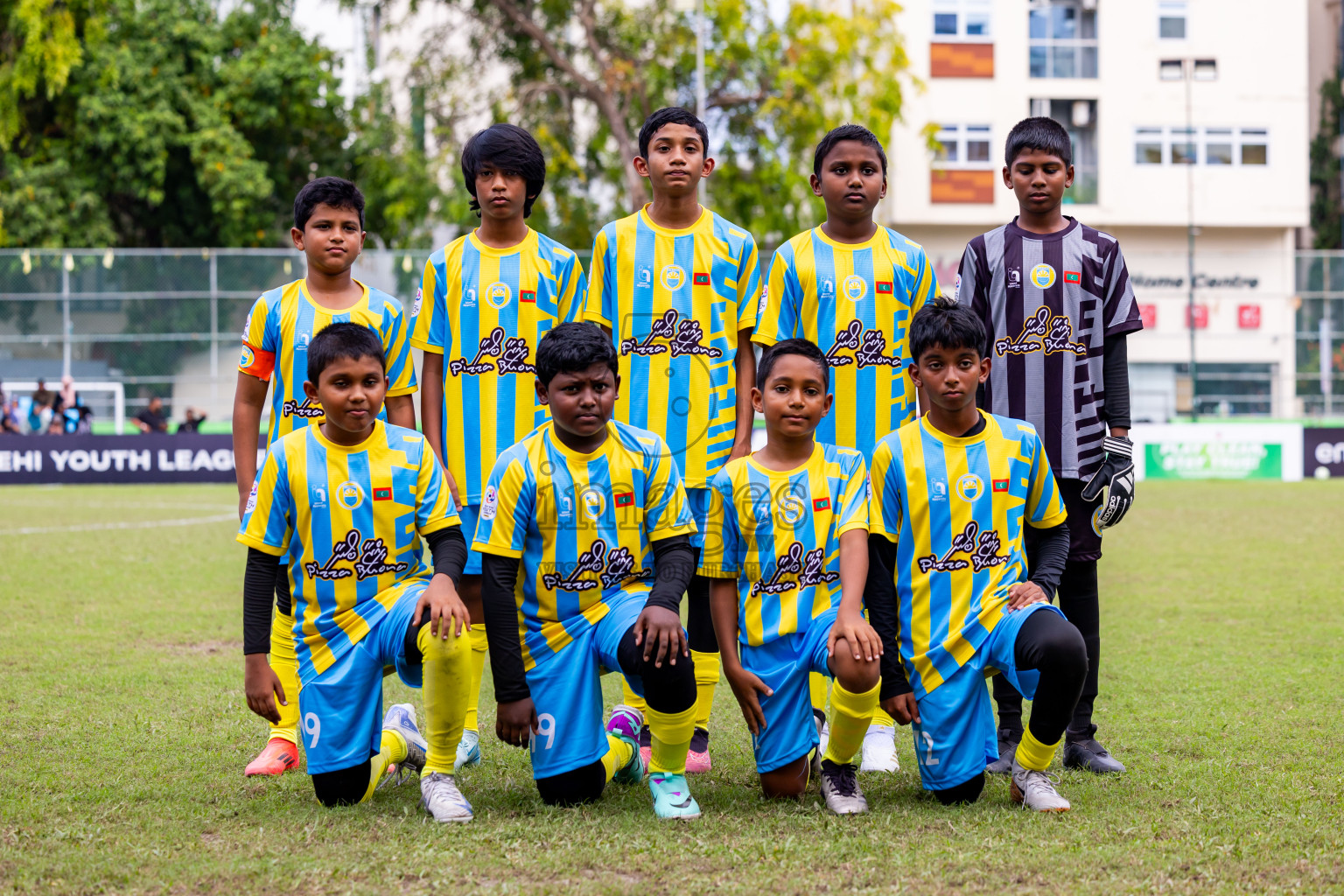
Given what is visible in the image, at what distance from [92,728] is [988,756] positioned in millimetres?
3072

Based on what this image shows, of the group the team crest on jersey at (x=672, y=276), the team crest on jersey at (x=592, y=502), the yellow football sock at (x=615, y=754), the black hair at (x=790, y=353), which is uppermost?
the team crest on jersey at (x=672, y=276)

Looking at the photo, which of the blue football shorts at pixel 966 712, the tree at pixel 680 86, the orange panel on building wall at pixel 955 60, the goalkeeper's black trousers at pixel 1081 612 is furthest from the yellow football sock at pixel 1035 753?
the orange panel on building wall at pixel 955 60

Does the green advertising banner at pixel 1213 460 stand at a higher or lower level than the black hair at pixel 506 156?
lower

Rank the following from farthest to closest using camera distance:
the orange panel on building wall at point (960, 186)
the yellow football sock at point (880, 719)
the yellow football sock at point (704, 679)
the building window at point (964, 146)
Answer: the building window at point (964, 146)
the orange panel on building wall at point (960, 186)
the yellow football sock at point (880, 719)
the yellow football sock at point (704, 679)

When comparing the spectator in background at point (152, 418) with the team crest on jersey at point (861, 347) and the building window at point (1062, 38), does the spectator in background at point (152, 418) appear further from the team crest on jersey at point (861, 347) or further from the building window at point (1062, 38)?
the building window at point (1062, 38)

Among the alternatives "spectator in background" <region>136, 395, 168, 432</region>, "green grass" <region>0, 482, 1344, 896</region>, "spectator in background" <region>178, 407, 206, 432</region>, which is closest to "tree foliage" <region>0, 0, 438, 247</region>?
"spectator in background" <region>178, 407, 206, 432</region>

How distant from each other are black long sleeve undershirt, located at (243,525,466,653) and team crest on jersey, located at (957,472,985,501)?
1.44 metres

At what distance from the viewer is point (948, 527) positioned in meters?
3.96

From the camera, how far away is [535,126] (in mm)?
25422

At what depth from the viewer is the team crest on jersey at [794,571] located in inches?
158

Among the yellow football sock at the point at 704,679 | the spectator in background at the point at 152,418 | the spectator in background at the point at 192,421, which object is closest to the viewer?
the yellow football sock at the point at 704,679

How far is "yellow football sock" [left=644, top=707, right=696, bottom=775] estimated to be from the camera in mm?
3811

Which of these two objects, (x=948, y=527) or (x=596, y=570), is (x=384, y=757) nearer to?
(x=596, y=570)

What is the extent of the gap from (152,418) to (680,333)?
60.0 ft
